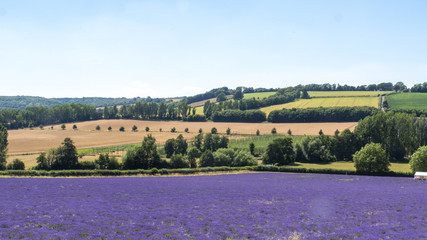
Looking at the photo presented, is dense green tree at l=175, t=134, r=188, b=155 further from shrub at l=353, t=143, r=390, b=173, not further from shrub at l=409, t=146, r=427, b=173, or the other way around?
shrub at l=409, t=146, r=427, b=173

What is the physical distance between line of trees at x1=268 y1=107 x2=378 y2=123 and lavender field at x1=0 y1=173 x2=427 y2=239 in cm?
14240

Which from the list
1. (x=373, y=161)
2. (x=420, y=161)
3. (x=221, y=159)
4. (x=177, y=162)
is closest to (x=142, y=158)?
(x=177, y=162)

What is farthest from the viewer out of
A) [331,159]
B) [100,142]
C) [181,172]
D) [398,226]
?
[100,142]

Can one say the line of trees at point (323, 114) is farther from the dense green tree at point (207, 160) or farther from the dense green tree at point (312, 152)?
the dense green tree at point (207, 160)

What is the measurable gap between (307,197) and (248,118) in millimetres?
156601

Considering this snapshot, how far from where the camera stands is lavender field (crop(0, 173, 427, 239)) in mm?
16078

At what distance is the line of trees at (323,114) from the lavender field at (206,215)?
467 feet

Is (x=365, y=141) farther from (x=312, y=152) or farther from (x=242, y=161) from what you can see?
(x=242, y=161)

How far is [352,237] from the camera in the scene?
1591cm

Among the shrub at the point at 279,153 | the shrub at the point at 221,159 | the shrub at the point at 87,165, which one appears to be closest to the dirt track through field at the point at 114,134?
the shrub at the point at 87,165

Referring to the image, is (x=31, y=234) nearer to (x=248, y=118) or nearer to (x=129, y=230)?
(x=129, y=230)

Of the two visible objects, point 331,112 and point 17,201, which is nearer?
point 17,201

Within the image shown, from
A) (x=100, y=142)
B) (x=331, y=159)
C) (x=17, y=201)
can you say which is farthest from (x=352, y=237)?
(x=100, y=142)

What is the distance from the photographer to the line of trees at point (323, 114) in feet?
527
